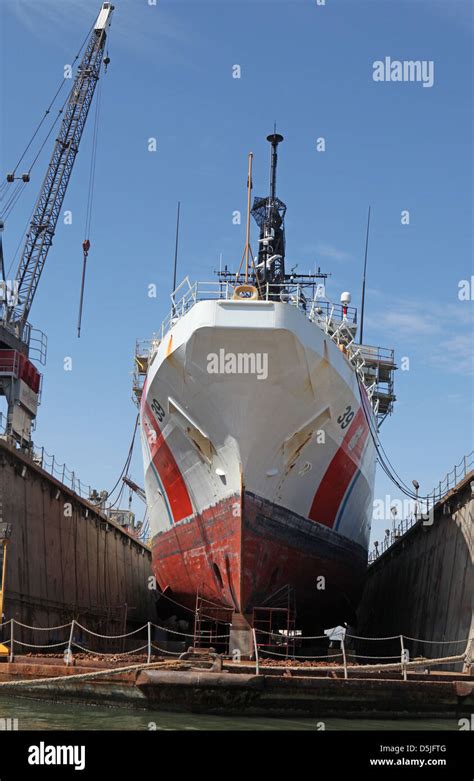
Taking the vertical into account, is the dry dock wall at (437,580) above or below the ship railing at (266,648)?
above

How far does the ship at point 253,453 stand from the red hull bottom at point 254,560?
0.03 meters

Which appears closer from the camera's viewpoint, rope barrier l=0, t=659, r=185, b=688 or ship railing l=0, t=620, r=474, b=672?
rope barrier l=0, t=659, r=185, b=688

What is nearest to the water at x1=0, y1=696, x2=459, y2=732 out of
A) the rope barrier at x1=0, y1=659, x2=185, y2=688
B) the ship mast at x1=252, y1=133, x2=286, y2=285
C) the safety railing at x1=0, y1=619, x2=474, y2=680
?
the rope barrier at x1=0, y1=659, x2=185, y2=688

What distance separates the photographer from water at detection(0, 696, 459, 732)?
35.3 feet

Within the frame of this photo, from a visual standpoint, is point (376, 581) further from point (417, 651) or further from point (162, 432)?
point (162, 432)

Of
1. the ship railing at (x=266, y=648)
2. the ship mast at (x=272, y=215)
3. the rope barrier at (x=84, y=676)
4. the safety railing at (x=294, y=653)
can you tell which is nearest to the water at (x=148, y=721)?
the rope barrier at (x=84, y=676)

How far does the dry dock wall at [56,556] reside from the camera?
18094 mm

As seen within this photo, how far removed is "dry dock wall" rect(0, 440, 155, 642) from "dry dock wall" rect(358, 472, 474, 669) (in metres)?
7.61

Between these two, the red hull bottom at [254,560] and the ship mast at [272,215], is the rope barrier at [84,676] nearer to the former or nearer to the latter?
the red hull bottom at [254,560]

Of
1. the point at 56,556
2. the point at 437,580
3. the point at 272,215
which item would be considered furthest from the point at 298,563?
the point at 272,215

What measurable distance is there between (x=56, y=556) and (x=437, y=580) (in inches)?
379

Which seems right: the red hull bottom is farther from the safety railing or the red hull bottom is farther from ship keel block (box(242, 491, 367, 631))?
the safety railing

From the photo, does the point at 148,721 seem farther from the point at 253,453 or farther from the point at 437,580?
the point at 437,580

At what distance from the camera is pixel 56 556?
69.9 feet
